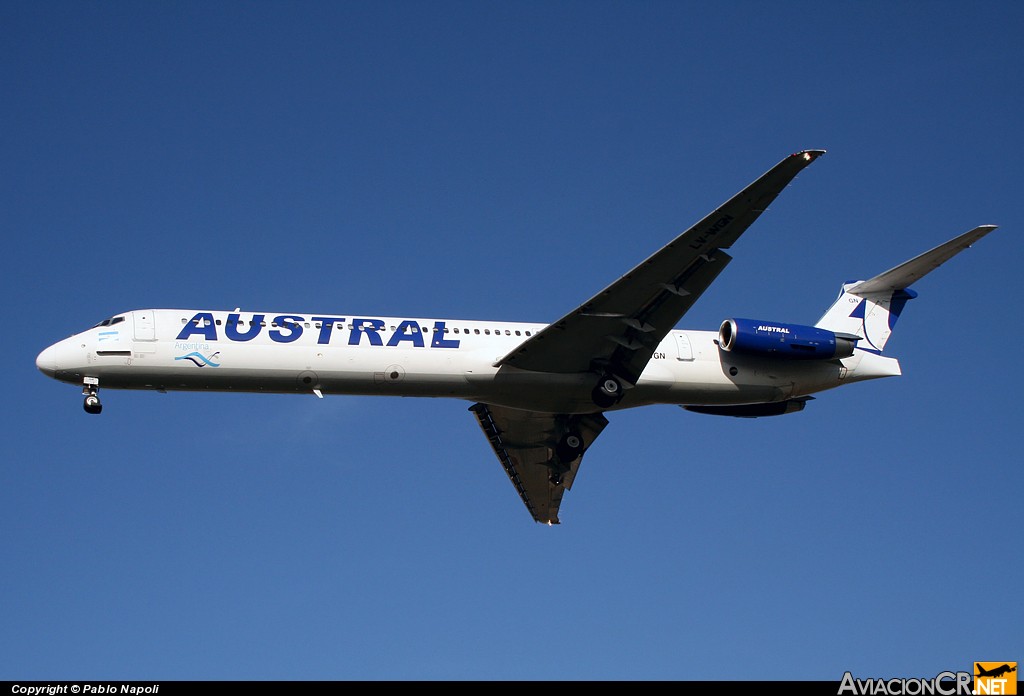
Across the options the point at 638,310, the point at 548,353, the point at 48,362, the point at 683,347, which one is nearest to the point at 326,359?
the point at 548,353

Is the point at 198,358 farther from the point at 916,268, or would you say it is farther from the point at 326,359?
the point at 916,268

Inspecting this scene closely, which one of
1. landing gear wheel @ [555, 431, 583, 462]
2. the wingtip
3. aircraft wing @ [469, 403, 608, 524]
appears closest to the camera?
the wingtip

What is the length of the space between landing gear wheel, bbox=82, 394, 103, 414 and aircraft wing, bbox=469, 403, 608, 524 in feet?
37.1

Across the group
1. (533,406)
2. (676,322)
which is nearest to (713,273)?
(676,322)

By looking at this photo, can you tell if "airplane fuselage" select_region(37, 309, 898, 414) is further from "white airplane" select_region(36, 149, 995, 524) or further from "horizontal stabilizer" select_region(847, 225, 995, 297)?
"horizontal stabilizer" select_region(847, 225, 995, 297)

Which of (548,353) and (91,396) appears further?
(548,353)

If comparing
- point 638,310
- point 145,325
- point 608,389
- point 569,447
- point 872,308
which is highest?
point 872,308

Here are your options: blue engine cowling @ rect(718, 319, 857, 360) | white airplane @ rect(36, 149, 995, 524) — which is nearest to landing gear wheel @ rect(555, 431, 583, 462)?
white airplane @ rect(36, 149, 995, 524)

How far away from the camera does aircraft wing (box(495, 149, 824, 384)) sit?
92.0 ft

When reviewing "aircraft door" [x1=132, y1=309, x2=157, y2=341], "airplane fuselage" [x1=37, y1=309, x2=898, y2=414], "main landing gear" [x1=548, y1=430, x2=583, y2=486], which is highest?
"aircraft door" [x1=132, y1=309, x2=157, y2=341]

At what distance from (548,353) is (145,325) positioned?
1026 centimetres

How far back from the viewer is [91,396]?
29.0 meters

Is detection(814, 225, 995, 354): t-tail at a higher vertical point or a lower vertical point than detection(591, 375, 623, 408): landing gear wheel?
higher

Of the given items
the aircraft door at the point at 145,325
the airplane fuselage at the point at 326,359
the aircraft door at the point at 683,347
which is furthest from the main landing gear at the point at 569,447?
the aircraft door at the point at 145,325
